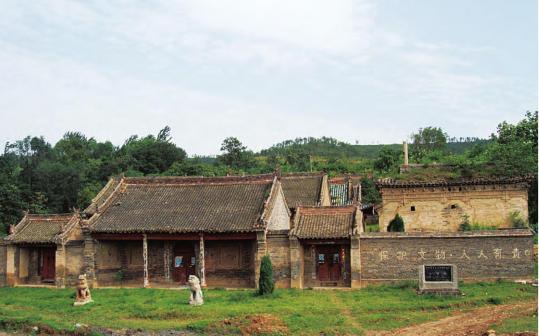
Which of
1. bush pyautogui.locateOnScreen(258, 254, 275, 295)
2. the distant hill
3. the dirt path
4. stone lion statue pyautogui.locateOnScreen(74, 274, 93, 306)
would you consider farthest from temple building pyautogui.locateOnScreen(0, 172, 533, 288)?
the distant hill

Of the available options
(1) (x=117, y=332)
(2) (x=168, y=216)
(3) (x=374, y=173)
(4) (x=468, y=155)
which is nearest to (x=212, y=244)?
(2) (x=168, y=216)

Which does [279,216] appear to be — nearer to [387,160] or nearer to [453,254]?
[453,254]

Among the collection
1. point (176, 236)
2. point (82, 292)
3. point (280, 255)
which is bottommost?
point (82, 292)

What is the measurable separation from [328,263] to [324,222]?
2088 mm

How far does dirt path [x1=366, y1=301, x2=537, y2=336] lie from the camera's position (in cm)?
1894

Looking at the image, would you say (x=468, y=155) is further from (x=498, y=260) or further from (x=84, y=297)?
(x=84, y=297)

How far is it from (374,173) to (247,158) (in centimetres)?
2642

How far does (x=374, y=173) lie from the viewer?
234 feet

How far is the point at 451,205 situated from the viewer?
40.0 metres

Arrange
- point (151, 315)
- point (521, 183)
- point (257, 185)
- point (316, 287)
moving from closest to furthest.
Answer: point (151, 315) < point (316, 287) < point (257, 185) < point (521, 183)

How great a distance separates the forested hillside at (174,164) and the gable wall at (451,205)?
1.65m

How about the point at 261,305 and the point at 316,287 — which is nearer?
the point at 261,305

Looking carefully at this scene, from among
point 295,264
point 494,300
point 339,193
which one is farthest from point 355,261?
point 339,193

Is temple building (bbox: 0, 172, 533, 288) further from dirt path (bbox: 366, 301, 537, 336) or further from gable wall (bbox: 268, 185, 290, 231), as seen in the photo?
dirt path (bbox: 366, 301, 537, 336)
